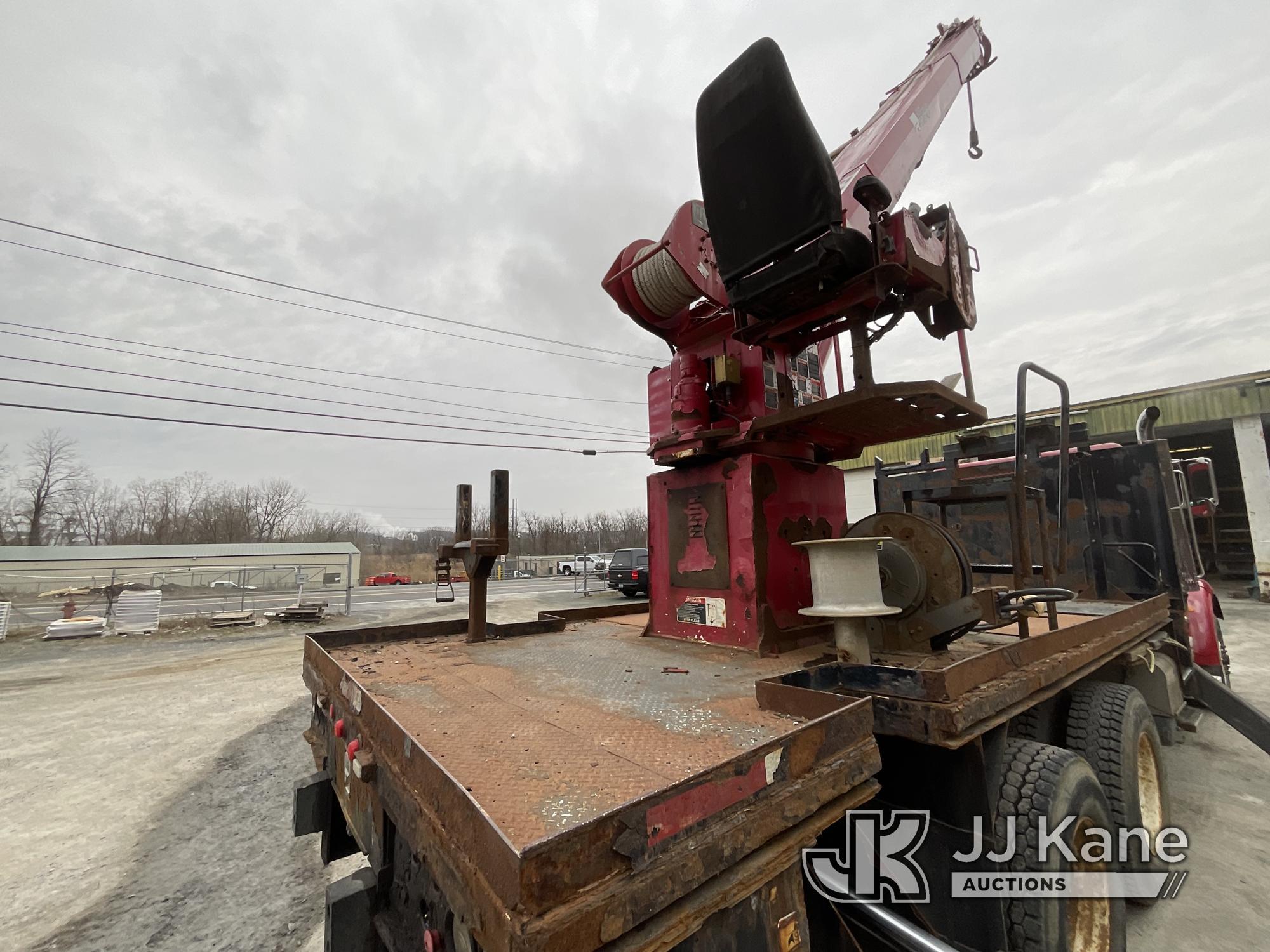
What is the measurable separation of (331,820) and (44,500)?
6202cm

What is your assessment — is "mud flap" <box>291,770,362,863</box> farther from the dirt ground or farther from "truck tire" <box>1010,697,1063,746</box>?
"truck tire" <box>1010,697,1063,746</box>

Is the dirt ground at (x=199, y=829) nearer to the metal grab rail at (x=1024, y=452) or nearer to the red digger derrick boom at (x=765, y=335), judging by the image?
the metal grab rail at (x=1024, y=452)

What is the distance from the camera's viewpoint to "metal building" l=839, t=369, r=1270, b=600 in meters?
14.8

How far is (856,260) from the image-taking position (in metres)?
2.62

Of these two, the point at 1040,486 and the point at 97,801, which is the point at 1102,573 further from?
the point at 97,801

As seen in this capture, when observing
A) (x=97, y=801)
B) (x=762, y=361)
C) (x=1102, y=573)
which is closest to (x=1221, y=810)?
(x=1102, y=573)

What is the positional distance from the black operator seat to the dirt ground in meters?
3.87

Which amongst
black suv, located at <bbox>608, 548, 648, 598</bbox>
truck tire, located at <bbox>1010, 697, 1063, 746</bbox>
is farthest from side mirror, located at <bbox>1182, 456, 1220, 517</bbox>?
black suv, located at <bbox>608, 548, 648, 598</bbox>

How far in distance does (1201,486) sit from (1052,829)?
5.83 m

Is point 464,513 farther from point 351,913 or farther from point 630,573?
point 630,573

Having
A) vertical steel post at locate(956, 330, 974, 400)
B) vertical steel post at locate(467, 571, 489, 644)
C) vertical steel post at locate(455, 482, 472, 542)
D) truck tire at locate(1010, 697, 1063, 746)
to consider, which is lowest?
truck tire at locate(1010, 697, 1063, 746)

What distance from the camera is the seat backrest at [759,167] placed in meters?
2.54

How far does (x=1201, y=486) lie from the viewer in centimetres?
580

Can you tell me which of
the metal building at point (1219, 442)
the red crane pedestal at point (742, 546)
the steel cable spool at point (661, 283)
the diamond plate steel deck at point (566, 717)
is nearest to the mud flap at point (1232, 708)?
the red crane pedestal at point (742, 546)
